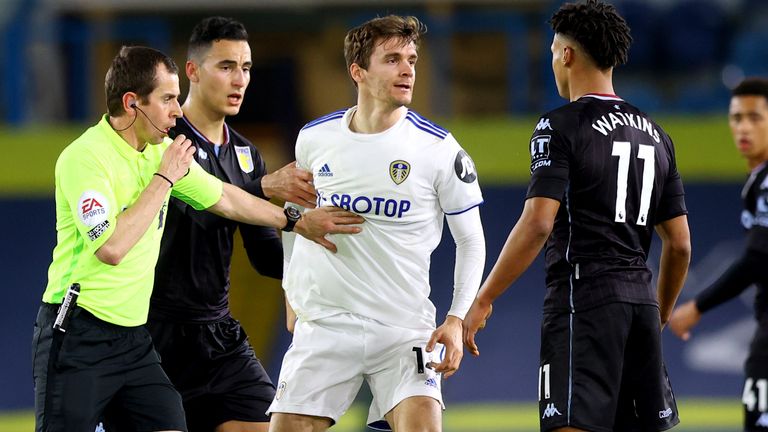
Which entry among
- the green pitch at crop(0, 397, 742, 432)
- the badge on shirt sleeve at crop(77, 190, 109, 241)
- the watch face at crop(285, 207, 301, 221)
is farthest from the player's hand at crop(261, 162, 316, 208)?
the green pitch at crop(0, 397, 742, 432)

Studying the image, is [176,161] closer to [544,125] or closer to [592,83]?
[544,125]

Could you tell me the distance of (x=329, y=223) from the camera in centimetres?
527

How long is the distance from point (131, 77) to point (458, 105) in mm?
9969

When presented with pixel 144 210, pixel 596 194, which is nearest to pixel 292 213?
pixel 144 210

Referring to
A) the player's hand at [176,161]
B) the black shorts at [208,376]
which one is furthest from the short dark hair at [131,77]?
the black shorts at [208,376]

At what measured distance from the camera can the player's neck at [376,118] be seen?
5355 millimetres

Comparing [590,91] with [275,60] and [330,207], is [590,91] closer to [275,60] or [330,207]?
[330,207]

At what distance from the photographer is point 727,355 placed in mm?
11383

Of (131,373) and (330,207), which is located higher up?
(330,207)

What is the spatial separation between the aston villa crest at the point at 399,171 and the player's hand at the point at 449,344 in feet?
2.19

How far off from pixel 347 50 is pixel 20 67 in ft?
26.6

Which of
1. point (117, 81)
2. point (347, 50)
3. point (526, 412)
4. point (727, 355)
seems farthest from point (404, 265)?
point (727, 355)

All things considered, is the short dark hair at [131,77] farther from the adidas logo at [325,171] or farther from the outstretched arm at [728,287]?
the outstretched arm at [728,287]

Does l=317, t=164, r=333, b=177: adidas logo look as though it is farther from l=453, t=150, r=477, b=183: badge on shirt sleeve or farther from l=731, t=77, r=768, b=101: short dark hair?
l=731, t=77, r=768, b=101: short dark hair
